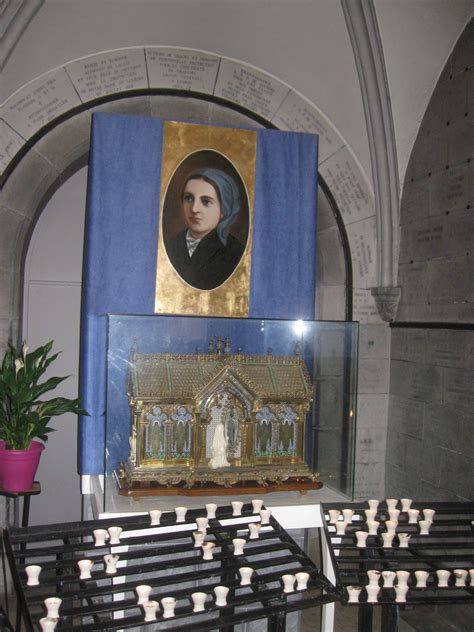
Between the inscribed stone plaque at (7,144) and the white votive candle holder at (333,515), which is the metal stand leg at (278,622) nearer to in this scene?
the white votive candle holder at (333,515)

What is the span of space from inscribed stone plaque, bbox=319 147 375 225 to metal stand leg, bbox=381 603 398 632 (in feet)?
11.0

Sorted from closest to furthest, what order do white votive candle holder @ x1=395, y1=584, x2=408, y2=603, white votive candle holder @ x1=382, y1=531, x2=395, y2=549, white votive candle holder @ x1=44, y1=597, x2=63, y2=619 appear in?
1. white votive candle holder @ x1=44, y1=597, x2=63, y2=619
2. white votive candle holder @ x1=395, y1=584, x2=408, y2=603
3. white votive candle holder @ x1=382, y1=531, x2=395, y2=549

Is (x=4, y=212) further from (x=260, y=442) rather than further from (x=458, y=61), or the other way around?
(x=458, y=61)

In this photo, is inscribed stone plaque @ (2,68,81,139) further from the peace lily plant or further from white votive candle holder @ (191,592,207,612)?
white votive candle holder @ (191,592,207,612)

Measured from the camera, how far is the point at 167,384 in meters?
4.05

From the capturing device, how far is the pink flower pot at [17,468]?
4309mm

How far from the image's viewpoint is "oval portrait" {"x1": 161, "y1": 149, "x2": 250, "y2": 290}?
484 centimetres

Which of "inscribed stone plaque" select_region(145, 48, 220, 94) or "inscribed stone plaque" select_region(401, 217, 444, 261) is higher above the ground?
"inscribed stone plaque" select_region(145, 48, 220, 94)

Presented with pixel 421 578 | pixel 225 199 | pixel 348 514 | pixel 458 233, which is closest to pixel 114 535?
pixel 348 514

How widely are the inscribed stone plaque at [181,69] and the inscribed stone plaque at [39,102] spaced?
58 cm

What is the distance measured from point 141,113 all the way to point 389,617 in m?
3.78

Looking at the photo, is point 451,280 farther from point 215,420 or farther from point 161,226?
point 161,226

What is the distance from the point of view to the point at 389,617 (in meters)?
2.68

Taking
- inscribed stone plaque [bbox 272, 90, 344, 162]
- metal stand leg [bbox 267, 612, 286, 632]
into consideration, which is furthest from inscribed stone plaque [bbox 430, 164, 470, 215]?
metal stand leg [bbox 267, 612, 286, 632]
